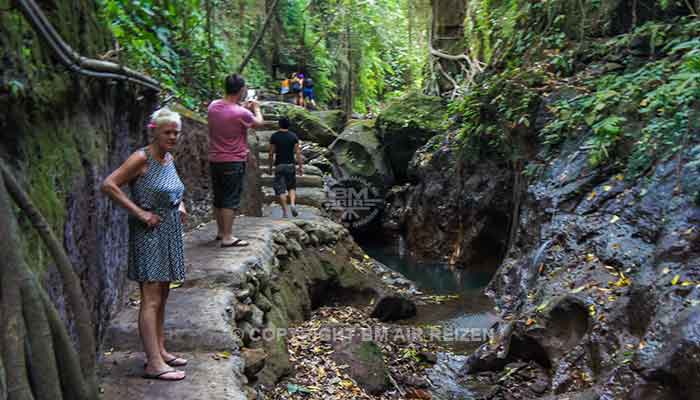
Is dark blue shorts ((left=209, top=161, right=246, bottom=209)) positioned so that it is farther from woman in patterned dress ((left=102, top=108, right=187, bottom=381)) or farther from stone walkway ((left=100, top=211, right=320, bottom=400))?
woman in patterned dress ((left=102, top=108, right=187, bottom=381))

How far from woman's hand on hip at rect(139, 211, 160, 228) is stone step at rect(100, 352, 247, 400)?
981 mm

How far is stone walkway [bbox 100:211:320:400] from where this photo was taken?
3.55 metres

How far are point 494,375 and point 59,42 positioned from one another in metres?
5.28

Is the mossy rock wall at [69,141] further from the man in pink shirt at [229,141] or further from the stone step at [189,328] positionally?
the man in pink shirt at [229,141]

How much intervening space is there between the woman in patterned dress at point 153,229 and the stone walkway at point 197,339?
158 millimetres

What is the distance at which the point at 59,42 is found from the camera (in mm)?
2951

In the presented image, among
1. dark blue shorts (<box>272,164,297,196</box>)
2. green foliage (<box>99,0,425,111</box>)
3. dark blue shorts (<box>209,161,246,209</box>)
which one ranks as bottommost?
dark blue shorts (<box>272,164,297,196</box>)

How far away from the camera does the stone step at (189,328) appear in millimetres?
4207

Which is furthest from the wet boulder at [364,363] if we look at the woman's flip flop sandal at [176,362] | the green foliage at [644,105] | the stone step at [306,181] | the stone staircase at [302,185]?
the stone step at [306,181]

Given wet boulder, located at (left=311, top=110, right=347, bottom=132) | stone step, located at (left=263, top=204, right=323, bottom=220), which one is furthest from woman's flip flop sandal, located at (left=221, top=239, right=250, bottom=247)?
wet boulder, located at (left=311, top=110, right=347, bottom=132)

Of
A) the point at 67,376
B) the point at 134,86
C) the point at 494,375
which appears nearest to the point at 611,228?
the point at 494,375

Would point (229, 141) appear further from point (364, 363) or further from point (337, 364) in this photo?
point (364, 363)

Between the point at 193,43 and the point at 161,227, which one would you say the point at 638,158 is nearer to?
the point at 161,227

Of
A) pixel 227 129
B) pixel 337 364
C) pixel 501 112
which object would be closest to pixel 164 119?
pixel 227 129
